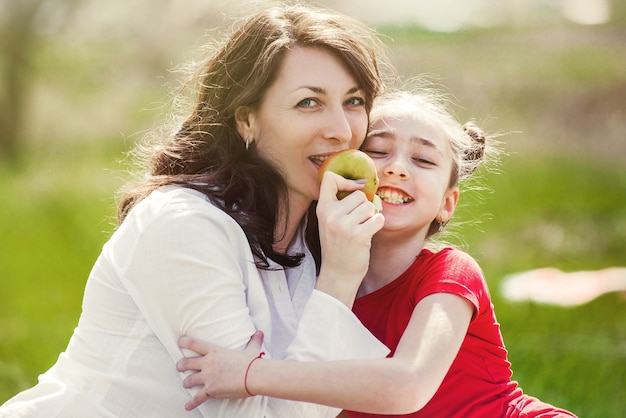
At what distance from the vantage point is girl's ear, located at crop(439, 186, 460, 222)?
3410 millimetres

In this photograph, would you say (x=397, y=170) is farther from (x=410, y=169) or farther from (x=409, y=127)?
(x=409, y=127)

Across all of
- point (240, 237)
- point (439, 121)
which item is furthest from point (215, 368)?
point (439, 121)

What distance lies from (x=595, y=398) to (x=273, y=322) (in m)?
2.79

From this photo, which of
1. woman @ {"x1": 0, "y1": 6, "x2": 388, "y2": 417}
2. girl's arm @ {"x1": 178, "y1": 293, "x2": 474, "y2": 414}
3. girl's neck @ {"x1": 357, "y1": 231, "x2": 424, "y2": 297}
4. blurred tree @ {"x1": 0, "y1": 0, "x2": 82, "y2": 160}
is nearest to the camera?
girl's arm @ {"x1": 178, "y1": 293, "x2": 474, "y2": 414}

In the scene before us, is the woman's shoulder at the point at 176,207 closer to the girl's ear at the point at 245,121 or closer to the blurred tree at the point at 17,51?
the girl's ear at the point at 245,121

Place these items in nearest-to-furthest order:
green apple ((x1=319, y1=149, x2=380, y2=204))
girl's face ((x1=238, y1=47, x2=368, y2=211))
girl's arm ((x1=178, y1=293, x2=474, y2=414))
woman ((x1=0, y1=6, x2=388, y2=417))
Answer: girl's arm ((x1=178, y1=293, x2=474, y2=414))
woman ((x1=0, y1=6, x2=388, y2=417))
green apple ((x1=319, y1=149, x2=380, y2=204))
girl's face ((x1=238, y1=47, x2=368, y2=211))

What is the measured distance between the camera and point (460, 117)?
7.38 meters

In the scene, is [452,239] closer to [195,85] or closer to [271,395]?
[195,85]

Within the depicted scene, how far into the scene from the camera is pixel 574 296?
6047mm

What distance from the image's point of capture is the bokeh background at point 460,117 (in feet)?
19.6

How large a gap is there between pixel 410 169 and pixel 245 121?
2.02 ft

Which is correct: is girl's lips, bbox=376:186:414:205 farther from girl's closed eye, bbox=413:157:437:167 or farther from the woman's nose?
the woman's nose

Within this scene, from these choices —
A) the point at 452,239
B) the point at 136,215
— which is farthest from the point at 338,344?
the point at 452,239

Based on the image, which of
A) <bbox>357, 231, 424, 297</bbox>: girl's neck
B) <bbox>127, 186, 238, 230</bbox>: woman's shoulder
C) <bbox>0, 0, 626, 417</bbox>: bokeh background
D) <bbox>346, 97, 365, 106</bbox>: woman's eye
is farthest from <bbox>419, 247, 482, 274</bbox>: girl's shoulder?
<bbox>0, 0, 626, 417</bbox>: bokeh background
